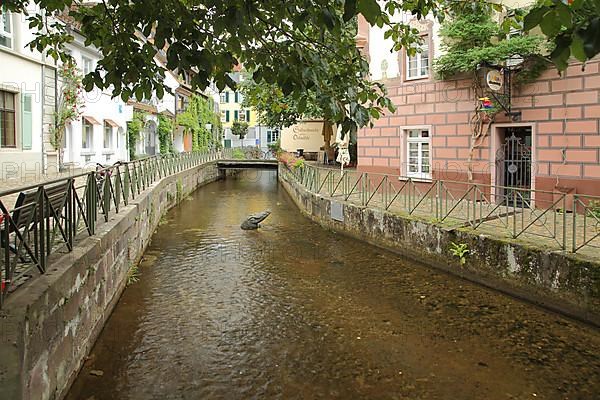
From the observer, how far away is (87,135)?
2414 cm

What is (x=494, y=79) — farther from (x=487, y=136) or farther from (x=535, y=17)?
(x=535, y=17)

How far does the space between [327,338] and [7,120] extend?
14352 mm

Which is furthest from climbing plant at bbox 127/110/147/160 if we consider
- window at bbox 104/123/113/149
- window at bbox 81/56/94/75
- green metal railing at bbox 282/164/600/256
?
green metal railing at bbox 282/164/600/256

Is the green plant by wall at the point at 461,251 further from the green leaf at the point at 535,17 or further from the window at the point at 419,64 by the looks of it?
the green leaf at the point at 535,17

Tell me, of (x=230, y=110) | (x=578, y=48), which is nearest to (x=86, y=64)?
(x=578, y=48)

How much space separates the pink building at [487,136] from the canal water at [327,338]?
4131mm

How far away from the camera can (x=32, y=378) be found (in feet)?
13.5

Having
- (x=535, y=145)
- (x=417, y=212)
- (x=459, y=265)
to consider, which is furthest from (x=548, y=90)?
(x=459, y=265)

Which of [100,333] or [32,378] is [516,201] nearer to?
[100,333]

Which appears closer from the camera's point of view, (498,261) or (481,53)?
(498,261)

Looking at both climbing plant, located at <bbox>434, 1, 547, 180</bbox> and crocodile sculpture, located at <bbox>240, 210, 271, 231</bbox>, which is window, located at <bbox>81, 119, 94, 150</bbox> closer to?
crocodile sculpture, located at <bbox>240, 210, 271, 231</bbox>

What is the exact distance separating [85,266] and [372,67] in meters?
12.8

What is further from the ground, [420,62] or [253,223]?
[420,62]

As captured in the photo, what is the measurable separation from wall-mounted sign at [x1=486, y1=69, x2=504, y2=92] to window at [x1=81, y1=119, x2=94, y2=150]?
56.8 feet
